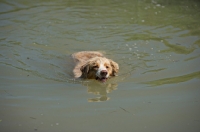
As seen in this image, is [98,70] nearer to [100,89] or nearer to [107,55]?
[100,89]

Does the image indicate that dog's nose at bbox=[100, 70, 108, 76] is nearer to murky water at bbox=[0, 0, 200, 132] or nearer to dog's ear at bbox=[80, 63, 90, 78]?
murky water at bbox=[0, 0, 200, 132]

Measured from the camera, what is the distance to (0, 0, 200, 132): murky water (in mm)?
5531

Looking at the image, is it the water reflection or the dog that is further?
the dog

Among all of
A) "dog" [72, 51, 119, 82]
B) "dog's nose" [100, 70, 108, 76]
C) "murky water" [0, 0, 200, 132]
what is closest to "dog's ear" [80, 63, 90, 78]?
"dog" [72, 51, 119, 82]

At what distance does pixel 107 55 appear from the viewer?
9938 millimetres

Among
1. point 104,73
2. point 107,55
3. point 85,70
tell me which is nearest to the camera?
point 104,73

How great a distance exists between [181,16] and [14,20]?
7113mm

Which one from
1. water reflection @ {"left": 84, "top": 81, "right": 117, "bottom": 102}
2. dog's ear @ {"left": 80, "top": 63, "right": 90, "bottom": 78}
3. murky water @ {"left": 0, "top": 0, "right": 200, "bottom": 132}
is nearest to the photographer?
murky water @ {"left": 0, "top": 0, "right": 200, "bottom": 132}

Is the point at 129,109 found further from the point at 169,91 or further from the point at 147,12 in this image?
the point at 147,12

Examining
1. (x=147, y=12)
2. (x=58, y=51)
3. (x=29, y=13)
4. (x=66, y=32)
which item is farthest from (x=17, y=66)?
(x=147, y=12)

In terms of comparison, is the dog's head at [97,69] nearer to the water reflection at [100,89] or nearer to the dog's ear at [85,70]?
the dog's ear at [85,70]

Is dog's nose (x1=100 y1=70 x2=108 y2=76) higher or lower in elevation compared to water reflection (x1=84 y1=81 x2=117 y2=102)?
higher

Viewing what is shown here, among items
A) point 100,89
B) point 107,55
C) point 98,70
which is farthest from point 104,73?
point 107,55

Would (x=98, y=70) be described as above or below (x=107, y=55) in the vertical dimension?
above
